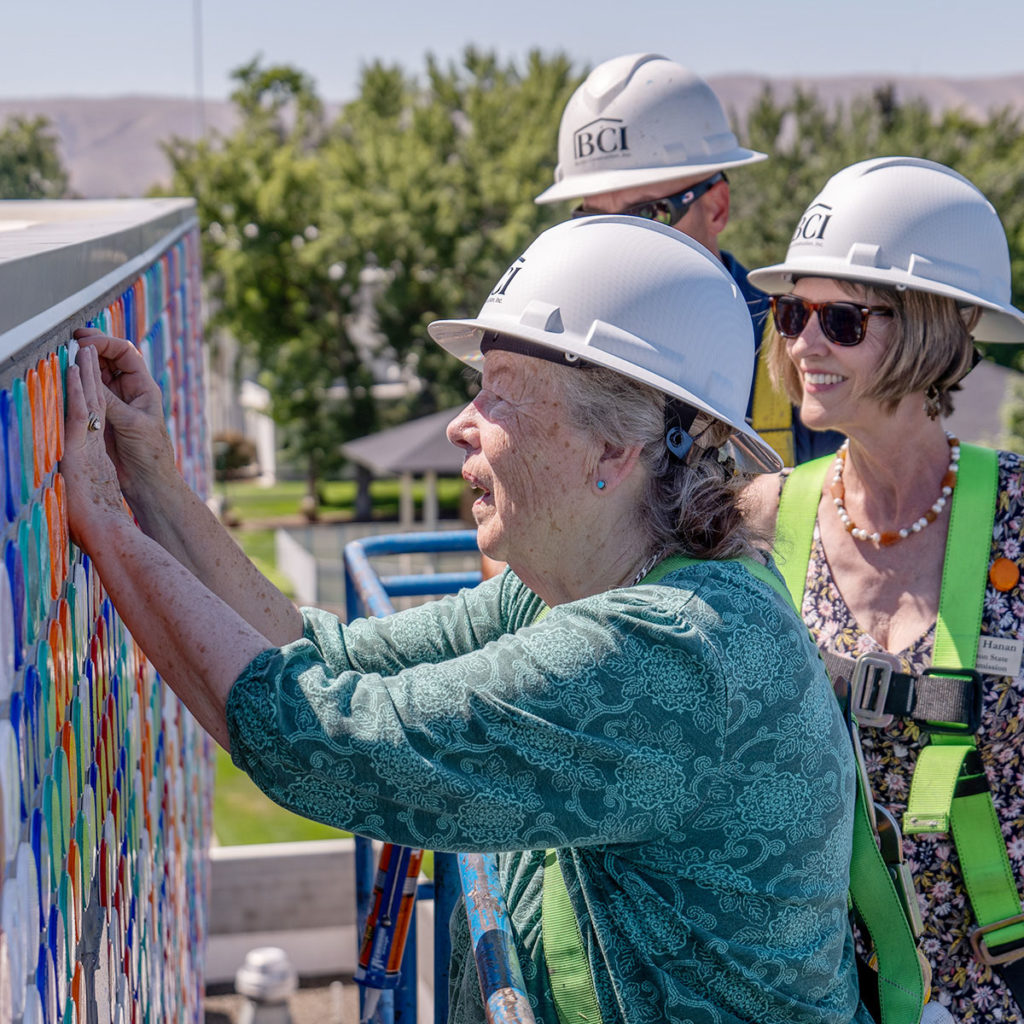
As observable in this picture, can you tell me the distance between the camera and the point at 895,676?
2.46 m

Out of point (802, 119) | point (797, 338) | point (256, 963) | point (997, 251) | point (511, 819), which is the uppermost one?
point (802, 119)

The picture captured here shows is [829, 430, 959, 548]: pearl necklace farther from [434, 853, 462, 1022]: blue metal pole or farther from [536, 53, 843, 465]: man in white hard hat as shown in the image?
[536, 53, 843, 465]: man in white hard hat

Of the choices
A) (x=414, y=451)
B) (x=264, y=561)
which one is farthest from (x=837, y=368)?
(x=264, y=561)

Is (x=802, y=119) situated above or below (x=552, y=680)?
above

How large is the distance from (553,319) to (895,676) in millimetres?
1103

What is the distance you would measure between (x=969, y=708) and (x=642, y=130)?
7.26ft

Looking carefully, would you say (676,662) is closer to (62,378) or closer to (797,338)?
(62,378)

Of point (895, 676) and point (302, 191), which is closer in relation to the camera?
point (895, 676)

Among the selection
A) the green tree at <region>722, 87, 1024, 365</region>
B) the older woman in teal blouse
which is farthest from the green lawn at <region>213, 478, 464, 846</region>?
the green tree at <region>722, 87, 1024, 365</region>

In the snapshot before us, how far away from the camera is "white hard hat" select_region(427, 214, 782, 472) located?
175 centimetres

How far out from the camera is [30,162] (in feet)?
17.0

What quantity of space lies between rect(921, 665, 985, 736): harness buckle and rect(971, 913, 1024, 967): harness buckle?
0.35m

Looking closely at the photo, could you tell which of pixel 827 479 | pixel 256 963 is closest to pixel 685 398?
pixel 827 479

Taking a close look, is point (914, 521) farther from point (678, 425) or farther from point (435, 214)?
point (435, 214)
